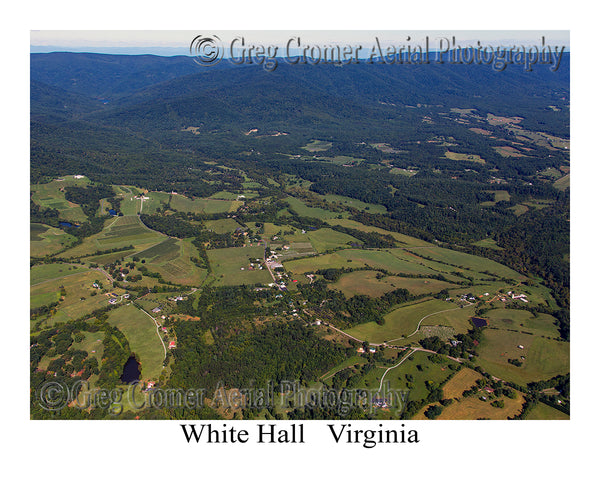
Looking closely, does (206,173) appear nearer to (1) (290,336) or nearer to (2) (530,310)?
(1) (290,336)

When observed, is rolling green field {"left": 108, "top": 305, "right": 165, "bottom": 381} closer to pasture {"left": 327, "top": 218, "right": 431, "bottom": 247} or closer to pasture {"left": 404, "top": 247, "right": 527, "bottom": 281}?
pasture {"left": 404, "top": 247, "right": 527, "bottom": 281}

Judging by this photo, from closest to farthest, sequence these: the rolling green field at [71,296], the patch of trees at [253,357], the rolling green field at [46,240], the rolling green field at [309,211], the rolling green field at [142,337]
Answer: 1. the patch of trees at [253,357]
2. the rolling green field at [142,337]
3. the rolling green field at [71,296]
4. the rolling green field at [46,240]
5. the rolling green field at [309,211]

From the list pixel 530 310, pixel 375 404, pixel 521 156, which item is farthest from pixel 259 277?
pixel 521 156

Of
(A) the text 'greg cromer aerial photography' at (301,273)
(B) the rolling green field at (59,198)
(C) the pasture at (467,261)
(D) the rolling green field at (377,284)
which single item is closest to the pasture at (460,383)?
(A) the text 'greg cromer aerial photography' at (301,273)

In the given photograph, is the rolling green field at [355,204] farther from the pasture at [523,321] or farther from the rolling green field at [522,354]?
the rolling green field at [522,354]

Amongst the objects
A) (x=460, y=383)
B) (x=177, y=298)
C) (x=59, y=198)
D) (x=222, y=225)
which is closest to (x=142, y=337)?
(x=177, y=298)
